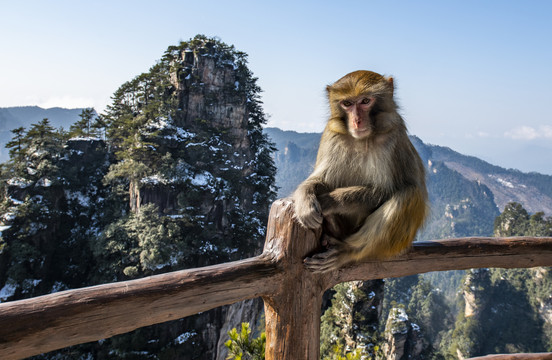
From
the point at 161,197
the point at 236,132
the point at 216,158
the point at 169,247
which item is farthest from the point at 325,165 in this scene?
the point at 236,132

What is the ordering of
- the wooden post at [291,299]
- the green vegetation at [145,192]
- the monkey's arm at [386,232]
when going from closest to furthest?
the wooden post at [291,299], the monkey's arm at [386,232], the green vegetation at [145,192]

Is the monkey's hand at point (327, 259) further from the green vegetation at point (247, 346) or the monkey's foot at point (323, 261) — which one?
the green vegetation at point (247, 346)

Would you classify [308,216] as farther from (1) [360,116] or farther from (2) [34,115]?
(2) [34,115]

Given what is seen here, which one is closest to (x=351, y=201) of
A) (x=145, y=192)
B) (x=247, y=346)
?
(x=247, y=346)

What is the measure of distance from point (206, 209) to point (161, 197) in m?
2.37

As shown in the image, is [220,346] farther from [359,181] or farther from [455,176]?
[455,176]

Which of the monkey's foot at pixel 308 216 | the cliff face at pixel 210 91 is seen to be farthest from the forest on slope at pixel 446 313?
the cliff face at pixel 210 91

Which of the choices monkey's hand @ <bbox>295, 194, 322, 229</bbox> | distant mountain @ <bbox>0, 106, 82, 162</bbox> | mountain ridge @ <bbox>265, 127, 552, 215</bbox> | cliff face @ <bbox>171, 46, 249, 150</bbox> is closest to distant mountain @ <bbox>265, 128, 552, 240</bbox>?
mountain ridge @ <bbox>265, 127, 552, 215</bbox>

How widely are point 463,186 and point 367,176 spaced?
123 metres

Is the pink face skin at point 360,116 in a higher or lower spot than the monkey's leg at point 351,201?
higher

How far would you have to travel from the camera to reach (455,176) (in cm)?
11538

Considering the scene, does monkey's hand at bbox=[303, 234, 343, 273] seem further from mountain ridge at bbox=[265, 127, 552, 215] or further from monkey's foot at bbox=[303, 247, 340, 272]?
mountain ridge at bbox=[265, 127, 552, 215]

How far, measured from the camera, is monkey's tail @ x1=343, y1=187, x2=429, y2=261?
175 centimetres

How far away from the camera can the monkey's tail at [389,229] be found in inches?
68.9
